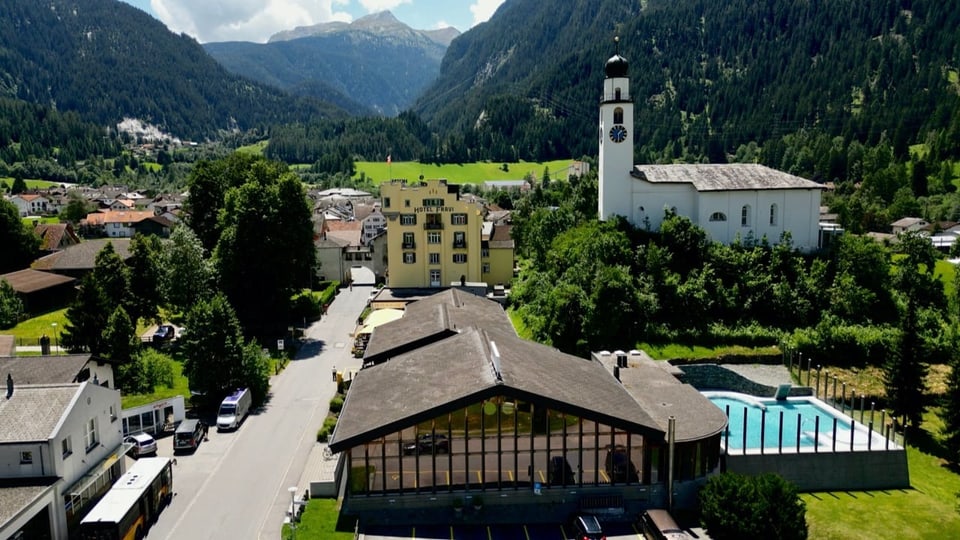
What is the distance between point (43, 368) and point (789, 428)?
32175 mm

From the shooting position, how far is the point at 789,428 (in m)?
32.1

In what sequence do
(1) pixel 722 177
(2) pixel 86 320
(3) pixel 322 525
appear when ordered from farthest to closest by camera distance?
(1) pixel 722 177, (2) pixel 86 320, (3) pixel 322 525

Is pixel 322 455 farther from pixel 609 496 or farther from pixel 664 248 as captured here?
pixel 664 248

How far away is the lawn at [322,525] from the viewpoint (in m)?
22.1

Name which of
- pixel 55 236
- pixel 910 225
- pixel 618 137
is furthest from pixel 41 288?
pixel 910 225

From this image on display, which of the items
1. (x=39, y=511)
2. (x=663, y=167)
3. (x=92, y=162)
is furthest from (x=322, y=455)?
(x=92, y=162)

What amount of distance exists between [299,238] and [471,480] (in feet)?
99.0

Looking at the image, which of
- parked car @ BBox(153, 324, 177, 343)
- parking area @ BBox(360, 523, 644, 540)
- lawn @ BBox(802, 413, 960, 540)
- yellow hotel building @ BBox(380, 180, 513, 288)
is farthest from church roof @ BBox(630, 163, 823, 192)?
parked car @ BBox(153, 324, 177, 343)

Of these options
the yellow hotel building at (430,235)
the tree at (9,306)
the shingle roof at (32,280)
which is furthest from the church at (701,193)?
the shingle roof at (32,280)

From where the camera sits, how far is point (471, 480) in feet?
78.4

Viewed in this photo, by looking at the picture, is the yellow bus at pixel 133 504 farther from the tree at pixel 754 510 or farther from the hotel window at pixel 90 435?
the tree at pixel 754 510

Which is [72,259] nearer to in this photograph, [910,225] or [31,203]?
[31,203]

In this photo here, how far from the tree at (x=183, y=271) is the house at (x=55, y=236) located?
112 ft

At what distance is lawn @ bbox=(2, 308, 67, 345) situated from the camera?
154 ft
